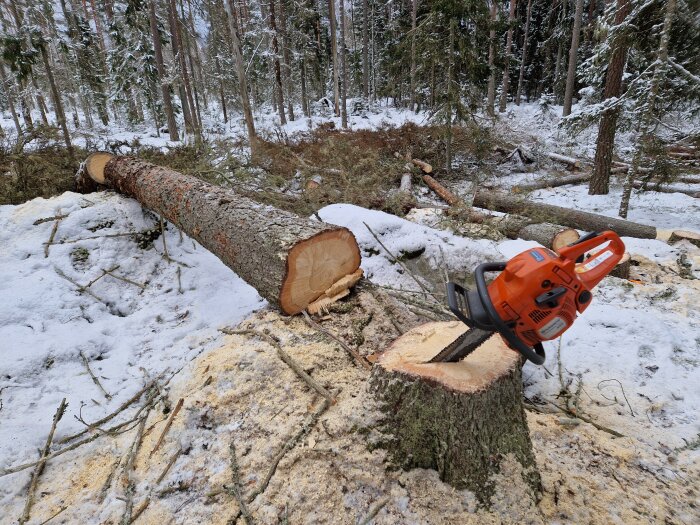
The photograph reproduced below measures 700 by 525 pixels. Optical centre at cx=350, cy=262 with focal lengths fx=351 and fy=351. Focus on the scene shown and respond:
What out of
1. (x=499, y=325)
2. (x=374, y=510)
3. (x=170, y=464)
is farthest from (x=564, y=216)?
(x=170, y=464)

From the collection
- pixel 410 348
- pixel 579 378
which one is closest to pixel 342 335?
pixel 410 348

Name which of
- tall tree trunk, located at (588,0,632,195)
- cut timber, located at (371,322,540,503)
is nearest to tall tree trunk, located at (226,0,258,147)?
tall tree trunk, located at (588,0,632,195)

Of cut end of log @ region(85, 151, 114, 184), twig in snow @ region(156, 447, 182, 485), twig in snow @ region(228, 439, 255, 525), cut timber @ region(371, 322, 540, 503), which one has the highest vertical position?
cut end of log @ region(85, 151, 114, 184)

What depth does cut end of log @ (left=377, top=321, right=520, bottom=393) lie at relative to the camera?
1607mm

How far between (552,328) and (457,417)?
0.59m

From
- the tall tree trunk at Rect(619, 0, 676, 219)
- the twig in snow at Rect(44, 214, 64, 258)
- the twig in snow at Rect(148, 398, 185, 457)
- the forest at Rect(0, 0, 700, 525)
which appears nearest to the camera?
the forest at Rect(0, 0, 700, 525)

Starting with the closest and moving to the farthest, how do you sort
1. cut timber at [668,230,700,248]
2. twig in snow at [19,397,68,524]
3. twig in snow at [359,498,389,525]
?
1. twig in snow at [359,498,389,525]
2. twig in snow at [19,397,68,524]
3. cut timber at [668,230,700,248]

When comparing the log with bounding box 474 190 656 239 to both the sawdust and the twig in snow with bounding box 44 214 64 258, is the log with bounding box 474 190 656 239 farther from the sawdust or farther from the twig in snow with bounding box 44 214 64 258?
the twig in snow with bounding box 44 214 64 258

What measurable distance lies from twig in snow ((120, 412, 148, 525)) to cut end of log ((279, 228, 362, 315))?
3.67 ft

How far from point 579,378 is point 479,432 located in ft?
5.03

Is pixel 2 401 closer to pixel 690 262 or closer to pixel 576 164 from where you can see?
pixel 690 262

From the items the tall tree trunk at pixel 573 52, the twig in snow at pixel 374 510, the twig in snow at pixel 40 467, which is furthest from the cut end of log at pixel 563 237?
the tall tree trunk at pixel 573 52

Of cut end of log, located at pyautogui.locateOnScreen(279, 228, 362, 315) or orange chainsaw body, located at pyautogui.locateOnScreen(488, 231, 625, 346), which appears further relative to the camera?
cut end of log, located at pyautogui.locateOnScreen(279, 228, 362, 315)

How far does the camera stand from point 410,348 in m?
1.89
